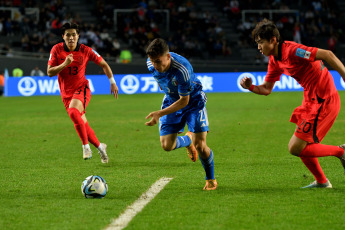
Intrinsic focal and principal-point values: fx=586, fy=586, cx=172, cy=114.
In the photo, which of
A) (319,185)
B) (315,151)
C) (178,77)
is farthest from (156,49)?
(319,185)

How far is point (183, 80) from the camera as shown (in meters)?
5.96

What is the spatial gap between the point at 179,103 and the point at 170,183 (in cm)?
130

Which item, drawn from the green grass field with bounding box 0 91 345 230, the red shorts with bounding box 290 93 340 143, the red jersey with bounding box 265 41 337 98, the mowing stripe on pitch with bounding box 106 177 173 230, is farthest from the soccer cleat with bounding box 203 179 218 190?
the red jersey with bounding box 265 41 337 98

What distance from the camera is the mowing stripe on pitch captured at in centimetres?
496

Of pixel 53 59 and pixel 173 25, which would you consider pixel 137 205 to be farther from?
pixel 173 25

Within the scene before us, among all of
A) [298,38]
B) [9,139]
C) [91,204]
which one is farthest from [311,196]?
[298,38]

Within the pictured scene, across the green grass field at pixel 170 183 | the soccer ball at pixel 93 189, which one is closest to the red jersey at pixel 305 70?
the green grass field at pixel 170 183

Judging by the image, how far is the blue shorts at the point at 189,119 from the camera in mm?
6516

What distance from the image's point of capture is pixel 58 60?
8.83 meters

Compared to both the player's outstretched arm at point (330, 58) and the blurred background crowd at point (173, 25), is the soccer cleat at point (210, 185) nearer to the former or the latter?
the player's outstretched arm at point (330, 58)

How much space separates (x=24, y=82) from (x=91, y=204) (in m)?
22.2

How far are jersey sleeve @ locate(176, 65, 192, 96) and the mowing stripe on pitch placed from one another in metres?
1.14

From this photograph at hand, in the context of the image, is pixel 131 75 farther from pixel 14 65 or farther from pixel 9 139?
pixel 9 139

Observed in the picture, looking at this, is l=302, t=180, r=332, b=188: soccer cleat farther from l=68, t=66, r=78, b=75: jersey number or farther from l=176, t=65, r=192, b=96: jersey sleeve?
l=68, t=66, r=78, b=75: jersey number
